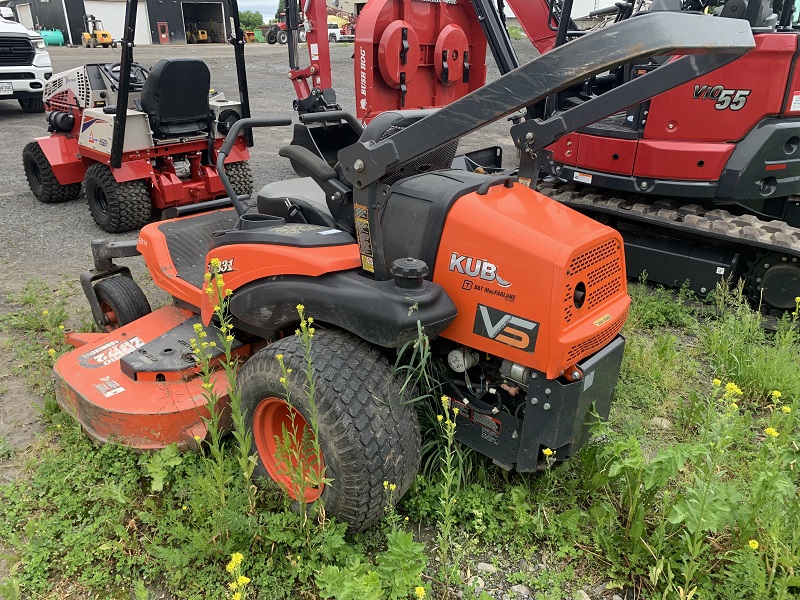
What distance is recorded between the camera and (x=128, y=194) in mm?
6387

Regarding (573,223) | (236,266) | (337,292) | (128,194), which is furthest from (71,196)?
(573,223)

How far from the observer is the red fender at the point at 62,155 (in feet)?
23.8

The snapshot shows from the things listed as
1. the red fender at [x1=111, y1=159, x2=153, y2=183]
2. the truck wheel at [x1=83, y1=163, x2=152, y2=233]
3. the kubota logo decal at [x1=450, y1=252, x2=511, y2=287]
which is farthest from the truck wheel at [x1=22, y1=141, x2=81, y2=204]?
the kubota logo decal at [x1=450, y1=252, x2=511, y2=287]

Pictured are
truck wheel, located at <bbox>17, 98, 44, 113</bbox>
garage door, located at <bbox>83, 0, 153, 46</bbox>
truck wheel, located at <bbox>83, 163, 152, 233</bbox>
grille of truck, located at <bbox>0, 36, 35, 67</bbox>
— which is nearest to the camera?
truck wheel, located at <bbox>83, 163, 152, 233</bbox>

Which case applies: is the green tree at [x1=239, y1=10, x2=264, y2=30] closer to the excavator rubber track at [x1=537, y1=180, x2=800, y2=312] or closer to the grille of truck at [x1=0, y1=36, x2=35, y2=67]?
the grille of truck at [x1=0, y1=36, x2=35, y2=67]

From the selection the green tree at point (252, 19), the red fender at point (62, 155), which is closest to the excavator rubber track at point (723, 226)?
the red fender at point (62, 155)

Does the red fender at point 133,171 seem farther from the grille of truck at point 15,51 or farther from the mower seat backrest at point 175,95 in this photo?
the grille of truck at point 15,51

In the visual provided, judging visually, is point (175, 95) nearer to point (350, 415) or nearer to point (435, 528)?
point (350, 415)

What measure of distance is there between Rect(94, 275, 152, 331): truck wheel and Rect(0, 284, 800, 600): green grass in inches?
36.8

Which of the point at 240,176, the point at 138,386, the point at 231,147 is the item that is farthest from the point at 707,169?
the point at 240,176

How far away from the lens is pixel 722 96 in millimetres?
4652

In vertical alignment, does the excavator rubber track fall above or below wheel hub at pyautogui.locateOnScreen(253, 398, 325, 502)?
above

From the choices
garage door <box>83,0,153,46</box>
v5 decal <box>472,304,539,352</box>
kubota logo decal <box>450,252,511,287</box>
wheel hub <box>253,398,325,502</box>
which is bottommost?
wheel hub <box>253,398,325,502</box>

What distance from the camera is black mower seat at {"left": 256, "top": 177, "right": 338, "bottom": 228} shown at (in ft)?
10.4
